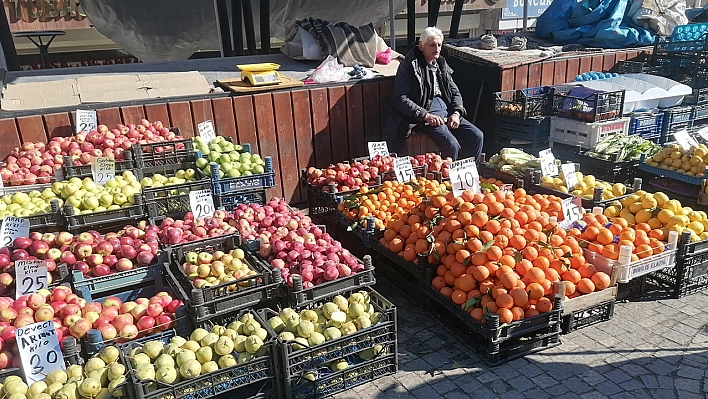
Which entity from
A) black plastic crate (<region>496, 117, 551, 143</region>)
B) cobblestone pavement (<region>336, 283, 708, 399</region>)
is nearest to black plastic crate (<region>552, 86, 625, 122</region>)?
black plastic crate (<region>496, 117, 551, 143</region>)

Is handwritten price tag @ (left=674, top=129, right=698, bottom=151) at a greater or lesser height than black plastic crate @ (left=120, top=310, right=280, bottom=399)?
greater

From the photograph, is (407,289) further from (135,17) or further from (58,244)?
(135,17)

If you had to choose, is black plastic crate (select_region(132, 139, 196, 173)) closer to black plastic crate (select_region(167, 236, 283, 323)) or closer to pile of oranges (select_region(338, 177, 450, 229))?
pile of oranges (select_region(338, 177, 450, 229))

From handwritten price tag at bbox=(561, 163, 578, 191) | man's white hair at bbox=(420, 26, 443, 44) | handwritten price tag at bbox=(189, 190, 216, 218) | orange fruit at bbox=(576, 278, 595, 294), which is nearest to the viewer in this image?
orange fruit at bbox=(576, 278, 595, 294)

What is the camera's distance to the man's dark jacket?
647 cm

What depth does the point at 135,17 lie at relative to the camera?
981 centimetres

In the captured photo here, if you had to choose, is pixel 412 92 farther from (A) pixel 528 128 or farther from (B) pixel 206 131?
(B) pixel 206 131

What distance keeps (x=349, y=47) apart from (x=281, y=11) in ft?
12.8

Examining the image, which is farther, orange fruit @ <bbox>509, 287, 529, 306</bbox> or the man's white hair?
the man's white hair

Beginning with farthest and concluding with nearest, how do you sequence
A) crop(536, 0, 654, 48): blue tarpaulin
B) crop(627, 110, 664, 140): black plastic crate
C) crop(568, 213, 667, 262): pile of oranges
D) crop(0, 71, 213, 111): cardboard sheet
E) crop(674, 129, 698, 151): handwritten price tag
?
crop(536, 0, 654, 48): blue tarpaulin
crop(627, 110, 664, 140): black plastic crate
crop(674, 129, 698, 151): handwritten price tag
crop(0, 71, 213, 111): cardboard sheet
crop(568, 213, 667, 262): pile of oranges

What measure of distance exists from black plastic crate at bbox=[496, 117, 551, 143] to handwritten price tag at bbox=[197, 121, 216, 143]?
12.8ft

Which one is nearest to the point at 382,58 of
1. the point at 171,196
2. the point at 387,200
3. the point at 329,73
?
the point at 329,73

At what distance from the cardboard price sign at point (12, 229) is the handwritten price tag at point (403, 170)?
331 centimetres

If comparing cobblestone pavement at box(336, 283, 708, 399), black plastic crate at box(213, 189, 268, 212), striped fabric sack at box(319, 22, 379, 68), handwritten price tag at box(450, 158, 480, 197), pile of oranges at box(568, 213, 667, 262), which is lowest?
cobblestone pavement at box(336, 283, 708, 399)
